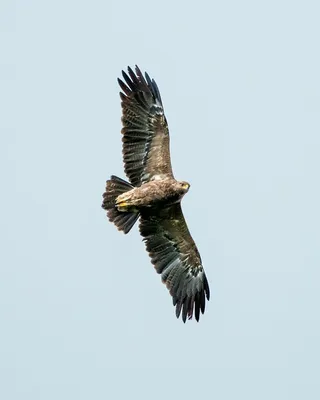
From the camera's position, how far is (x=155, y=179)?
2288cm

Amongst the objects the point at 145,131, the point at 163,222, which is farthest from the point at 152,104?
the point at 163,222

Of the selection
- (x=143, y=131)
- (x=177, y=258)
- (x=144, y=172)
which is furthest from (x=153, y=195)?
(x=177, y=258)

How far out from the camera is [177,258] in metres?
23.7

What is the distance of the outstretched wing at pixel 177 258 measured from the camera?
2323 centimetres

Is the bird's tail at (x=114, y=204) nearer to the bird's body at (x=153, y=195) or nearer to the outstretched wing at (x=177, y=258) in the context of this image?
the bird's body at (x=153, y=195)

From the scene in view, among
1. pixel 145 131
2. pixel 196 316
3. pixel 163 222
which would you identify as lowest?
pixel 196 316

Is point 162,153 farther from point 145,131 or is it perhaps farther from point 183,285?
point 183,285

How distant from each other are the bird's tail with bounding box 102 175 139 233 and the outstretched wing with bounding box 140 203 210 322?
36 centimetres

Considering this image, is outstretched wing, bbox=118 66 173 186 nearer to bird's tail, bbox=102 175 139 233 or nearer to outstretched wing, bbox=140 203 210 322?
bird's tail, bbox=102 175 139 233

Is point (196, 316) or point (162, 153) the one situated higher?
point (162, 153)

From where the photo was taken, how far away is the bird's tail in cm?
2289

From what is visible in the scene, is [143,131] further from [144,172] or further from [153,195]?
[153,195]

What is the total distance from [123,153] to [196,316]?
145 inches

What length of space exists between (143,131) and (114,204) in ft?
5.01
